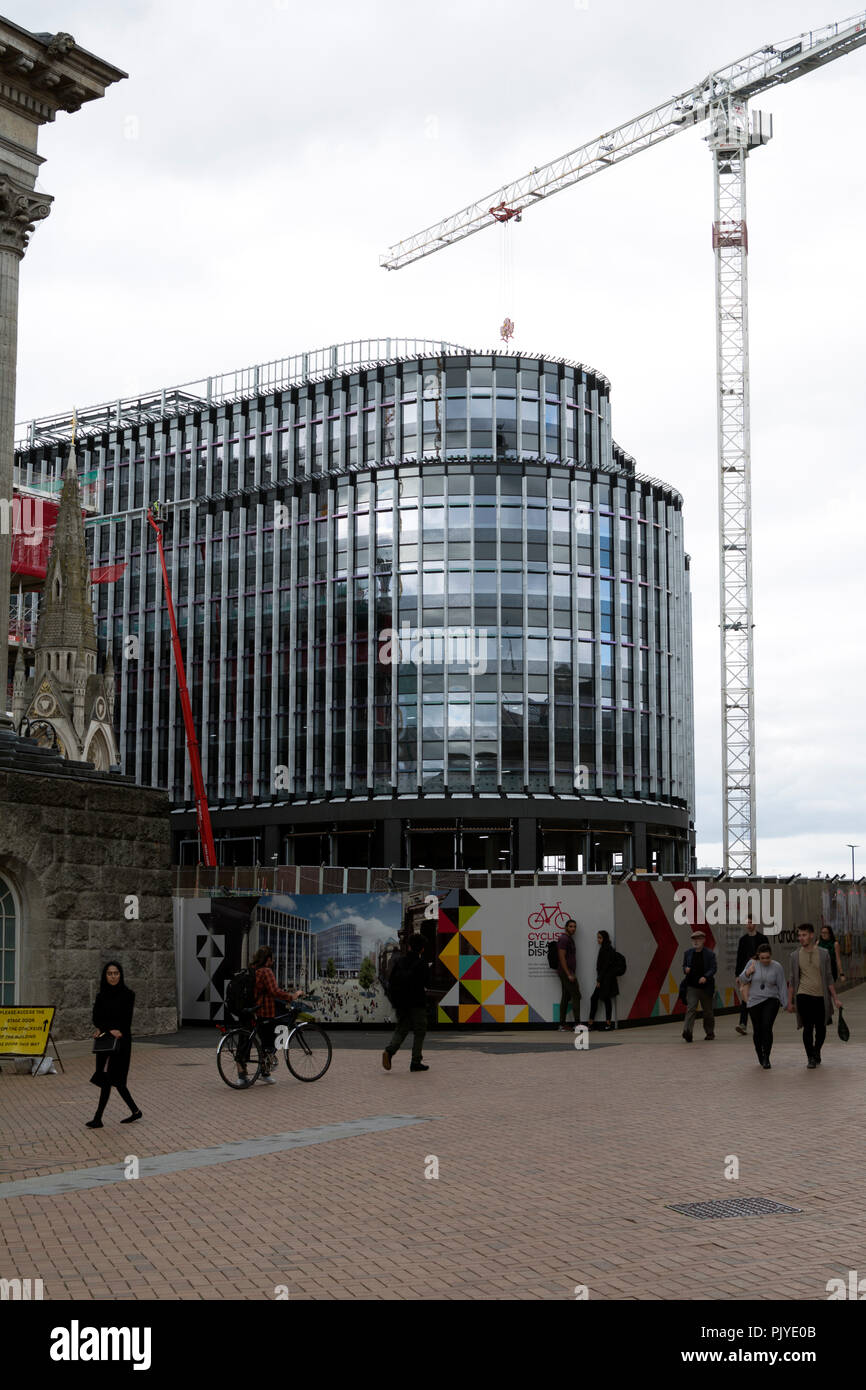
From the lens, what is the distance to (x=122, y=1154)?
12.6 m

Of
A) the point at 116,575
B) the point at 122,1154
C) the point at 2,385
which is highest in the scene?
the point at 116,575

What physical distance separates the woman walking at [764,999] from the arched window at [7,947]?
1156 centimetres

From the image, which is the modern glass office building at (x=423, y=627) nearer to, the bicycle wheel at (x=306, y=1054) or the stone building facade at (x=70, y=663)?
the stone building facade at (x=70, y=663)

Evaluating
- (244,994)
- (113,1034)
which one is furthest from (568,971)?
(113,1034)

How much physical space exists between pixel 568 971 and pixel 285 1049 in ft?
24.3

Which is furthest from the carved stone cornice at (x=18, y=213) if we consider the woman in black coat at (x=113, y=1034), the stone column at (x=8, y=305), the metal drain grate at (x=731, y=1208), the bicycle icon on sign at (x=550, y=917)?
the metal drain grate at (x=731, y=1208)

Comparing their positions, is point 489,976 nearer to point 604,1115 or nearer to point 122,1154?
point 604,1115

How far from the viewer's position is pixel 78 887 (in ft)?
78.8

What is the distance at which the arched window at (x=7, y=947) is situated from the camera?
2303 centimetres

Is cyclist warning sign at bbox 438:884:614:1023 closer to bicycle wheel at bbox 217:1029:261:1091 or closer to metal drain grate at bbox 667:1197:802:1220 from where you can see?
bicycle wheel at bbox 217:1029:261:1091

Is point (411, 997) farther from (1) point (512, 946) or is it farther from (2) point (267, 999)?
(1) point (512, 946)

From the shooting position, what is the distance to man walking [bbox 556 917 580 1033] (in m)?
24.6

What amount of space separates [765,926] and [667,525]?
62.6m
